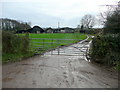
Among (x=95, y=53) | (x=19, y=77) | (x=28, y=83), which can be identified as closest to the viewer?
(x=28, y=83)

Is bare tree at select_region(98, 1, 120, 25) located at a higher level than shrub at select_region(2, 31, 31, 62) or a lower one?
higher

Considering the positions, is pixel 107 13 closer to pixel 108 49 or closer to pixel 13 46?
pixel 108 49

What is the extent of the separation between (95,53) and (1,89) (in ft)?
17.0

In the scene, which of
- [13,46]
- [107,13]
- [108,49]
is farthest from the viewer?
[107,13]

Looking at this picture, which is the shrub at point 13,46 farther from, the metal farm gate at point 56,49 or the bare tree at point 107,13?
the bare tree at point 107,13

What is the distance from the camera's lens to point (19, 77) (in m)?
3.70

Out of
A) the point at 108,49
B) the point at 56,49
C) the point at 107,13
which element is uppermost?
the point at 107,13

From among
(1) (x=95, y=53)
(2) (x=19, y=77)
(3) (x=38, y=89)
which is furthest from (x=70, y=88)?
(1) (x=95, y=53)

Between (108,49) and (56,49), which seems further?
(56,49)

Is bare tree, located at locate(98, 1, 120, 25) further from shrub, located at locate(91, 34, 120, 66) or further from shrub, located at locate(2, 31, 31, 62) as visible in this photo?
shrub, located at locate(2, 31, 31, 62)

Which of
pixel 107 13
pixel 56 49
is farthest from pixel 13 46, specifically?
pixel 107 13

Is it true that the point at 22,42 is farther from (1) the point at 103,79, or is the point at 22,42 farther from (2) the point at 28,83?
(1) the point at 103,79

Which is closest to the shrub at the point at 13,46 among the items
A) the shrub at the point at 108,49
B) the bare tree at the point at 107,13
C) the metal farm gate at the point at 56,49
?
the metal farm gate at the point at 56,49

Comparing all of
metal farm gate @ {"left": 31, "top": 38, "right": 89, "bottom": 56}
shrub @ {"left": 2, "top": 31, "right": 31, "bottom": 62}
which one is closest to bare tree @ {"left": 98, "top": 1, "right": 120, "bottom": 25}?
metal farm gate @ {"left": 31, "top": 38, "right": 89, "bottom": 56}
